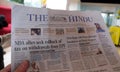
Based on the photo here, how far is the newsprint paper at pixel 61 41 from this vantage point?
457 millimetres

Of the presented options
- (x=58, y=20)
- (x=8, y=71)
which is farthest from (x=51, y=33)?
(x=8, y=71)

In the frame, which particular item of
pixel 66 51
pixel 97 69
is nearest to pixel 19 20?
pixel 66 51

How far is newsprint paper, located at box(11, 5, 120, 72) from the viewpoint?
46 cm

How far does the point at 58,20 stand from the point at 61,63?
0.12m

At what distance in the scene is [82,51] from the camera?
0.54 meters

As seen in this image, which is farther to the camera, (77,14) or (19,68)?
(77,14)

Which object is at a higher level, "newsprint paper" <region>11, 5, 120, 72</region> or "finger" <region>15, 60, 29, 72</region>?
"newsprint paper" <region>11, 5, 120, 72</region>

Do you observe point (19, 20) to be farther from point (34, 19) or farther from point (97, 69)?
point (97, 69)

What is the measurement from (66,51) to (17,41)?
14cm

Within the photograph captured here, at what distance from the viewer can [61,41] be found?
0.51 m

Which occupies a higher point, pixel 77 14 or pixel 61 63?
pixel 77 14

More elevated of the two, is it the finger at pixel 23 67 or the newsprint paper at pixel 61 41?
the newsprint paper at pixel 61 41

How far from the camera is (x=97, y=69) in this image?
538mm

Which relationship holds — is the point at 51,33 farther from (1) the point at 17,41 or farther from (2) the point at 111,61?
(2) the point at 111,61
